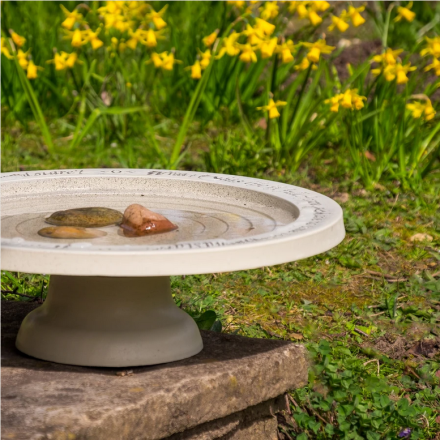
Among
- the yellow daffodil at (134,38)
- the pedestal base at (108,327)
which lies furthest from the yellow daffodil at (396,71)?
the pedestal base at (108,327)

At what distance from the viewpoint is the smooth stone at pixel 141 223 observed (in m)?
2.15

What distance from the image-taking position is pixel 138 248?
177 cm

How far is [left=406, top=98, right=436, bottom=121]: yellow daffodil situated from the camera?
4.01 meters

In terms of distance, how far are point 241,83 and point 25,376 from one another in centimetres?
336

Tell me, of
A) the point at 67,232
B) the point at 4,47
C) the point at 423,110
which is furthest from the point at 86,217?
the point at 4,47

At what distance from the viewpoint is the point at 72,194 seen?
2545 millimetres

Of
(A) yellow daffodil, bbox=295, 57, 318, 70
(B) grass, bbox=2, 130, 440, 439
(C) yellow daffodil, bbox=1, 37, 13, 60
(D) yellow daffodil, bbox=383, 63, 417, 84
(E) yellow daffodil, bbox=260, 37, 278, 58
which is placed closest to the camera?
(B) grass, bbox=2, 130, 440, 439

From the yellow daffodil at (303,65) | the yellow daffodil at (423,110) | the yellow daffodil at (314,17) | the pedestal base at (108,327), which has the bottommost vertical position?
the pedestal base at (108,327)

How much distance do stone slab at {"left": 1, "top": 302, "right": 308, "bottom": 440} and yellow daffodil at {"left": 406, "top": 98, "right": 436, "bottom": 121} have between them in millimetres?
2096

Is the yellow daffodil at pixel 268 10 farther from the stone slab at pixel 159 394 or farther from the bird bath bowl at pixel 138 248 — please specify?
the stone slab at pixel 159 394

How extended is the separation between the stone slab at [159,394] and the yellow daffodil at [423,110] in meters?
2.10

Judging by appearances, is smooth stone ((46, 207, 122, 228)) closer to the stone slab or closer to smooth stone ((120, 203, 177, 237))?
smooth stone ((120, 203, 177, 237))

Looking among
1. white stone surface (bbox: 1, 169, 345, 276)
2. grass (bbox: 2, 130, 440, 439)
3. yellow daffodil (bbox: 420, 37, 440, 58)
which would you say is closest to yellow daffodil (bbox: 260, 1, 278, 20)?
yellow daffodil (bbox: 420, 37, 440, 58)

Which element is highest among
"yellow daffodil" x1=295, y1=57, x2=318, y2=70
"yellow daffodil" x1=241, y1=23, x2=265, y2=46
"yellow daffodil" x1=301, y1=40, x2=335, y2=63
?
"yellow daffodil" x1=241, y1=23, x2=265, y2=46
